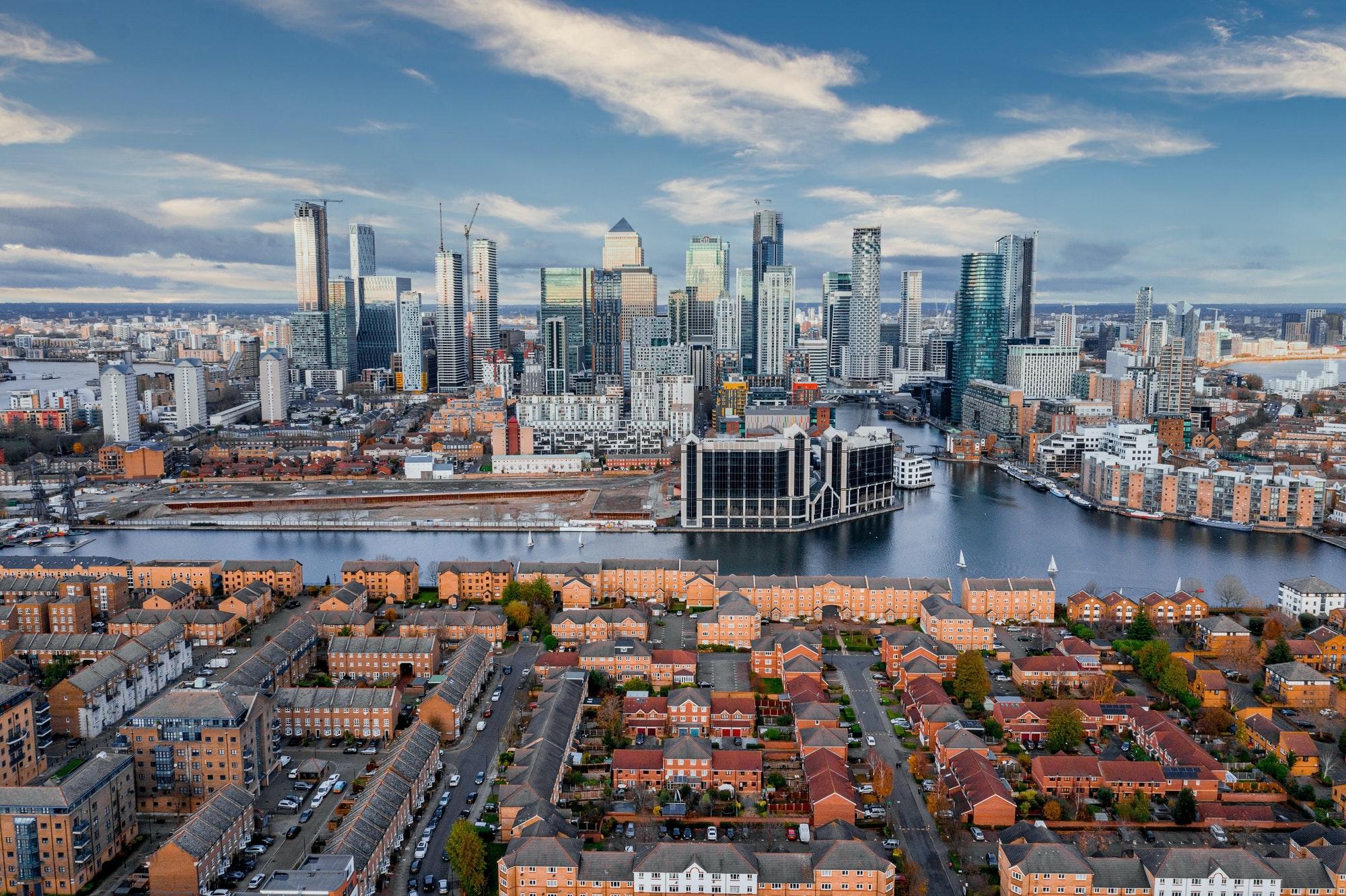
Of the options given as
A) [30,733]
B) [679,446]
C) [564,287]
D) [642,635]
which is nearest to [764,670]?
[642,635]

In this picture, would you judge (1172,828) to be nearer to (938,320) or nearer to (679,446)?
(679,446)

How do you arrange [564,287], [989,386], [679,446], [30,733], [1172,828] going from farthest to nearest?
1. [564,287]
2. [989,386]
3. [679,446]
4. [30,733]
5. [1172,828]

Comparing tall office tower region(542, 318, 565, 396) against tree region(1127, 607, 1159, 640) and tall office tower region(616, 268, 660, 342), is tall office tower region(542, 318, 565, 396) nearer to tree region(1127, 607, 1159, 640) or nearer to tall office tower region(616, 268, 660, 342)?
tall office tower region(616, 268, 660, 342)

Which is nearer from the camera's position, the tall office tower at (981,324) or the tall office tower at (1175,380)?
the tall office tower at (1175,380)

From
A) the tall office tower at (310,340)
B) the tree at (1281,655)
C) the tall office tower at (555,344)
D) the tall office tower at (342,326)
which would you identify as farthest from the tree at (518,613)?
the tall office tower at (310,340)

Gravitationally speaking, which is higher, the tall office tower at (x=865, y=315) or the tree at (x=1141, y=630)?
the tall office tower at (x=865, y=315)

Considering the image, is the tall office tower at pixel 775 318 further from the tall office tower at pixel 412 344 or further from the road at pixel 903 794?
the road at pixel 903 794

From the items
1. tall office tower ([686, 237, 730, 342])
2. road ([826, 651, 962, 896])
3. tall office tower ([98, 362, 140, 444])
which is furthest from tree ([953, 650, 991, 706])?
tall office tower ([686, 237, 730, 342])
